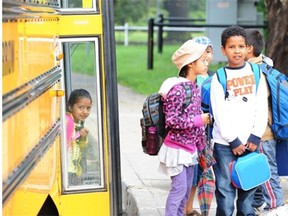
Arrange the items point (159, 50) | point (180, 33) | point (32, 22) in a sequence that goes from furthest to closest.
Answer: point (180, 33) < point (159, 50) < point (32, 22)

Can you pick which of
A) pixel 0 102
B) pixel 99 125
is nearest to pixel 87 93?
pixel 99 125

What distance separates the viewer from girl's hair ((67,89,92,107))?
5.79 m

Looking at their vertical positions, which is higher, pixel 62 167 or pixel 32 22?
pixel 32 22

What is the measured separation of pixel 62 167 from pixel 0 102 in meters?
2.56

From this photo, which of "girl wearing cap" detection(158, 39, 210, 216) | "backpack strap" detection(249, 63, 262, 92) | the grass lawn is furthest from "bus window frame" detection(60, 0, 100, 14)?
the grass lawn

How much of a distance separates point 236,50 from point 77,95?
1.11m

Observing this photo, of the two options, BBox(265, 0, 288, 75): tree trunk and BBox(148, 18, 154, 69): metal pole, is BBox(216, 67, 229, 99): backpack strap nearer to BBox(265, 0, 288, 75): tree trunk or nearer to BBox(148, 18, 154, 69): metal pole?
BBox(265, 0, 288, 75): tree trunk

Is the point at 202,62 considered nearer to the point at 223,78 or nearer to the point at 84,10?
the point at 223,78

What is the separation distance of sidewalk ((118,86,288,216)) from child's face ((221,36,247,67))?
1.44 meters

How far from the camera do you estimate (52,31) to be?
518 cm

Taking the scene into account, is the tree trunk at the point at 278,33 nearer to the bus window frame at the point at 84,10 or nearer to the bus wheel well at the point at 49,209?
the bus window frame at the point at 84,10

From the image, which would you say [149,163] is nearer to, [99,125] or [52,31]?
[99,125]

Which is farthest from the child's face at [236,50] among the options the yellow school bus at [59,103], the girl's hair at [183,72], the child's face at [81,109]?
the child's face at [81,109]

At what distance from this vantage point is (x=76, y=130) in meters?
5.78
